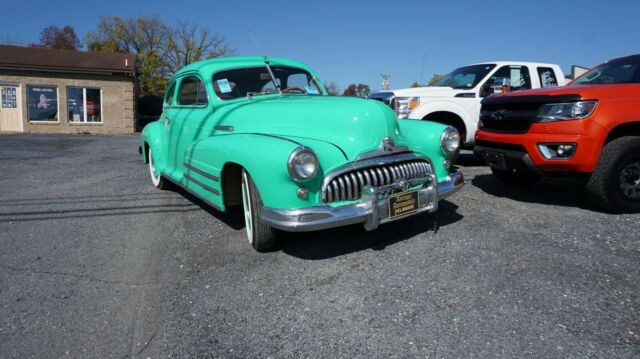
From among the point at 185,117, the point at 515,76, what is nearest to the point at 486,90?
the point at 515,76

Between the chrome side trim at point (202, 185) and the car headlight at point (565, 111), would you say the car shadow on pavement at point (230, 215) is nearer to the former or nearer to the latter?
the chrome side trim at point (202, 185)

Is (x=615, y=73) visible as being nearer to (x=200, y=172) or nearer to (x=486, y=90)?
(x=486, y=90)

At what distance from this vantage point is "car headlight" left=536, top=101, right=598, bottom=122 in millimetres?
4395

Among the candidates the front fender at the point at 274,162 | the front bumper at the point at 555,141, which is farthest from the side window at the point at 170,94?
the front bumper at the point at 555,141

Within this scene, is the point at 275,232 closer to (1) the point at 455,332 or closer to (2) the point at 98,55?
(1) the point at 455,332

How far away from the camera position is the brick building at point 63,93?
1959cm

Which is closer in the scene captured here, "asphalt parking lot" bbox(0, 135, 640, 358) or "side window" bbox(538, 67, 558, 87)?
"asphalt parking lot" bbox(0, 135, 640, 358)

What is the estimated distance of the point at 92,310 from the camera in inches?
113

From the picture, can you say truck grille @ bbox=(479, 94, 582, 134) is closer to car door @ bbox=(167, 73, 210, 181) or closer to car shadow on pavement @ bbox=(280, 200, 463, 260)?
car shadow on pavement @ bbox=(280, 200, 463, 260)

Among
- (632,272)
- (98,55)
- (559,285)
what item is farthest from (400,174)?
(98,55)

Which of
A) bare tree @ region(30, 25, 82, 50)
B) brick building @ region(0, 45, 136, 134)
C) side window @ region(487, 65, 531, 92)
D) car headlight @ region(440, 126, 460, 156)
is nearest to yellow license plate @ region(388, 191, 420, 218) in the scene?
car headlight @ region(440, 126, 460, 156)

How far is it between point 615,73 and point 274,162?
446 centimetres

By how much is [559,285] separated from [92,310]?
3058mm

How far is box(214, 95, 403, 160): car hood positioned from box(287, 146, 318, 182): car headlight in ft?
1.28
